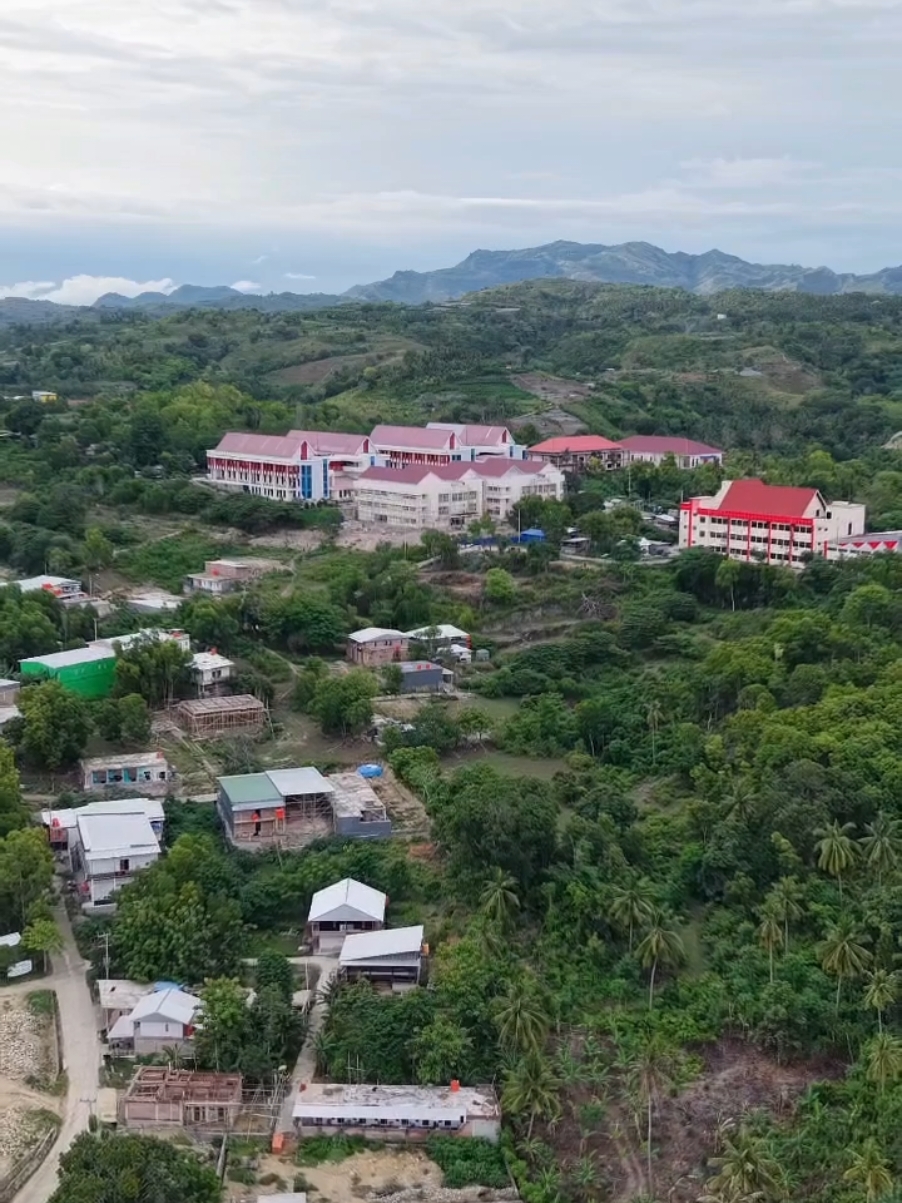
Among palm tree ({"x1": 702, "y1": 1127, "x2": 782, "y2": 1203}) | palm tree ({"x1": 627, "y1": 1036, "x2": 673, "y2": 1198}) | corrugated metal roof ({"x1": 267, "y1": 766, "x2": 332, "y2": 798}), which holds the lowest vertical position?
palm tree ({"x1": 627, "y1": 1036, "x2": 673, "y2": 1198})

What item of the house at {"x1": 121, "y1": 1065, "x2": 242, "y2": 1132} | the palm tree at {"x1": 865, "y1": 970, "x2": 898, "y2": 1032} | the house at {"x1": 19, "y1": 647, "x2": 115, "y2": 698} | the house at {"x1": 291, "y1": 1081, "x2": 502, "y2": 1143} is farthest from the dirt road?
the palm tree at {"x1": 865, "y1": 970, "x2": 898, "y2": 1032}

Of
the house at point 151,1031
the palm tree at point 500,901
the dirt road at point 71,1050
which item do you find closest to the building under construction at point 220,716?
the dirt road at point 71,1050

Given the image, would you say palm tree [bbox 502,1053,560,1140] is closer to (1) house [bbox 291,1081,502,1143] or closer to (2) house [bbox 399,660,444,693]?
(1) house [bbox 291,1081,502,1143]

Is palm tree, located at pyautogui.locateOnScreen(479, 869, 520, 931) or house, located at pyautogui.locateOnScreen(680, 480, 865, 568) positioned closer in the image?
palm tree, located at pyautogui.locateOnScreen(479, 869, 520, 931)

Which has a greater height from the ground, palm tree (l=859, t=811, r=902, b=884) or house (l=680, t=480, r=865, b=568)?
house (l=680, t=480, r=865, b=568)

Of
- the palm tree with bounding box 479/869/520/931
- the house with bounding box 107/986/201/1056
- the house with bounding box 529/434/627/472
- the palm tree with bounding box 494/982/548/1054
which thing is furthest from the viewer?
the house with bounding box 529/434/627/472

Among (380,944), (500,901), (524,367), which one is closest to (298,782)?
(380,944)
